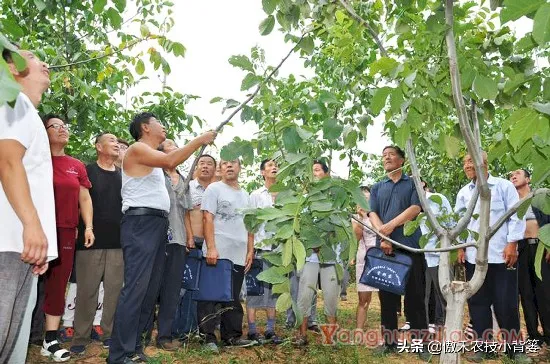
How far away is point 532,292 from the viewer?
5648 millimetres

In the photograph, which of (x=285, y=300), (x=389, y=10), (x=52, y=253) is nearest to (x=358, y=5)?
(x=389, y=10)

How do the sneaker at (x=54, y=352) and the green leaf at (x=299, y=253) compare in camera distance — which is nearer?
the green leaf at (x=299, y=253)

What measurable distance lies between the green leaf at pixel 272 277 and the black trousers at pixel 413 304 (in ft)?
10.3

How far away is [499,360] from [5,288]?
4.62 meters

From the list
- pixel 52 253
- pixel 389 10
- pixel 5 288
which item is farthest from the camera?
pixel 389 10

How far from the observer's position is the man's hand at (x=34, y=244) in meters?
2.05

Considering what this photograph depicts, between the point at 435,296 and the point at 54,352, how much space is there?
4435 millimetres

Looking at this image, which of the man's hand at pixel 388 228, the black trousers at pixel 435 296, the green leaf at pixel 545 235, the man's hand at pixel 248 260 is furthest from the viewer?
the black trousers at pixel 435 296

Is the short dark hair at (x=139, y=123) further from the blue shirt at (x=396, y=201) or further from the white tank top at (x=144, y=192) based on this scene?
the blue shirt at (x=396, y=201)

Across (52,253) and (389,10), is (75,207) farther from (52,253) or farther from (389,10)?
(389,10)

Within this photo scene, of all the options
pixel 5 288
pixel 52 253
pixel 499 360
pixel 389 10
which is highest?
pixel 389 10

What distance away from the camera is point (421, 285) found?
507 cm

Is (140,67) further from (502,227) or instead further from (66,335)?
(502,227)

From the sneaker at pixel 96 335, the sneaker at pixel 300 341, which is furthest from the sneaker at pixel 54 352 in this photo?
the sneaker at pixel 300 341
